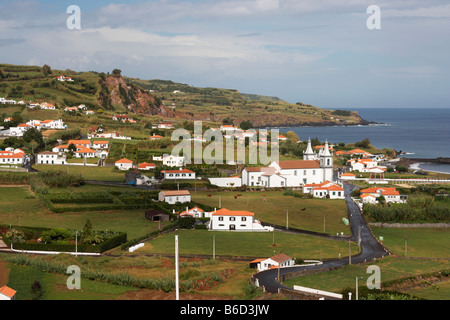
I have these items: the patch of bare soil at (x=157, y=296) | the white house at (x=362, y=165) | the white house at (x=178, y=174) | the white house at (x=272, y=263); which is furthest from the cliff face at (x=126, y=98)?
the patch of bare soil at (x=157, y=296)

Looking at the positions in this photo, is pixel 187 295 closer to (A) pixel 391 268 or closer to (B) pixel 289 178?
(A) pixel 391 268

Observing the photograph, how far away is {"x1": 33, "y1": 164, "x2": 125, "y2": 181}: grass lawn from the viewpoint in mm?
68312

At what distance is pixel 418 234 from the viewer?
46.7m

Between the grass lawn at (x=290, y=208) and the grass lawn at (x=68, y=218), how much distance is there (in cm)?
923

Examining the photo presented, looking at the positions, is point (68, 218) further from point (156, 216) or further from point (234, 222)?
point (234, 222)

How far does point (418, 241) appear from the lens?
44.0m

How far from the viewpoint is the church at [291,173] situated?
68438 mm

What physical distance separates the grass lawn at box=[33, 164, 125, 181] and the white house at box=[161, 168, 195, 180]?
17.6ft

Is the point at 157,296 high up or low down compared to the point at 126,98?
down

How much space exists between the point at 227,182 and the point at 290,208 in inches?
578

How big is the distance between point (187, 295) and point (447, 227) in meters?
30.8

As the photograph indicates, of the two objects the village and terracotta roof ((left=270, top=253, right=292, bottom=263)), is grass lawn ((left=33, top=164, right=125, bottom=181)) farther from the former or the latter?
terracotta roof ((left=270, top=253, right=292, bottom=263))

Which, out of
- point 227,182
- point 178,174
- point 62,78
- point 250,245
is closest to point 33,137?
point 178,174

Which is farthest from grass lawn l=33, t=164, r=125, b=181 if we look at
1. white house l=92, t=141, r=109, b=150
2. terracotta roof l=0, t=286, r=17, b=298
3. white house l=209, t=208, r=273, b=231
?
terracotta roof l=0, t=286, r=17, b=298
